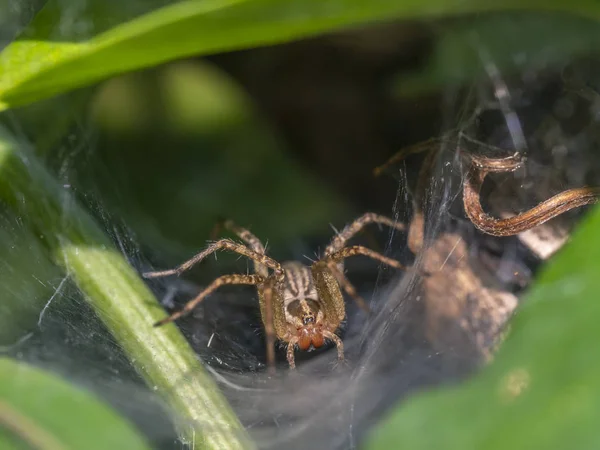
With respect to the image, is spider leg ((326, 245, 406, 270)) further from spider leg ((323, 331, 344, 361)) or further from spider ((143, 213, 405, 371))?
spider leg ((323, 331, 344, 361))

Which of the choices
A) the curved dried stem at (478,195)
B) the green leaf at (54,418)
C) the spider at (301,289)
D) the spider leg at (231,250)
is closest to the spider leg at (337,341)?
the spider at (301,289)

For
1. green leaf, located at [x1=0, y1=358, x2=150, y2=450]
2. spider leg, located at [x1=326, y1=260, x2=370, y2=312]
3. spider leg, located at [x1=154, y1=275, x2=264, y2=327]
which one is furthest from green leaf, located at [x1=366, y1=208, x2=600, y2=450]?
spider leg, located at [x1=326, y1=260, x2=370, y2=312]

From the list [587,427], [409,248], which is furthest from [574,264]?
[409,248]

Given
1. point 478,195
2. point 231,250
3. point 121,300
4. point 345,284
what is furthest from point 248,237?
point 478,195

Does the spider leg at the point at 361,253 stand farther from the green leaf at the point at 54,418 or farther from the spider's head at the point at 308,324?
the green leaf at the point at 54,418

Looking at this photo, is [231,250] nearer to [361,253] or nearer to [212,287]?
[212,287]

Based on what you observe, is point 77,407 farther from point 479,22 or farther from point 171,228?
point 479,22
